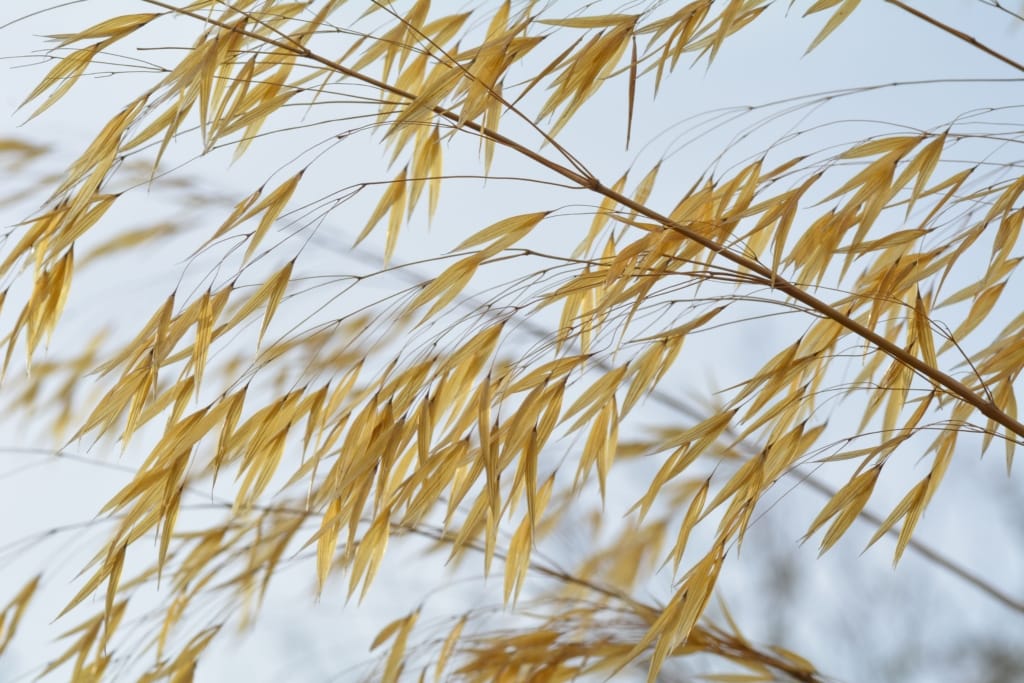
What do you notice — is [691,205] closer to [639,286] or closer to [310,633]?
[639,286]

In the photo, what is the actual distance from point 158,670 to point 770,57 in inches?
51.0

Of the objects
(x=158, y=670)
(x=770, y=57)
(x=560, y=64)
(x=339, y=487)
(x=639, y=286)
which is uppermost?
(x=770, y=57)

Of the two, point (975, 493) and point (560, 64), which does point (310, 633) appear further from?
point (560, 64)

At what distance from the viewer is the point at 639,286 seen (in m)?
0.57

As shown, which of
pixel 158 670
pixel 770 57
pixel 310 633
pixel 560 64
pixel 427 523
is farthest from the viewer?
pixel 310 633

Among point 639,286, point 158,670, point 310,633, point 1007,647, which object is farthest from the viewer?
point 1007,647

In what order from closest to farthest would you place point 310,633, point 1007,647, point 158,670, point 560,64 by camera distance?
point 560,64
point 158,670
point 310,633
point 1007,647

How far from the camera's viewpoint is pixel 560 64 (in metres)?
0.67

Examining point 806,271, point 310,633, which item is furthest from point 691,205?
point 310,633

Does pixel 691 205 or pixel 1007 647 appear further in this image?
pixel 1007 647

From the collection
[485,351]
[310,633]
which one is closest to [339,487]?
[485,351]

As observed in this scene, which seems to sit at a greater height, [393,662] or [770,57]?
[770,57]

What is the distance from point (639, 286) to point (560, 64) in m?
0.18

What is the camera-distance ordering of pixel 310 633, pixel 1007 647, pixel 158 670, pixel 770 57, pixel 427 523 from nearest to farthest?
pixel 158 670 → pixel 427 523 → pixel 770 57 → pixel 310 633 → pixel 1007 647
